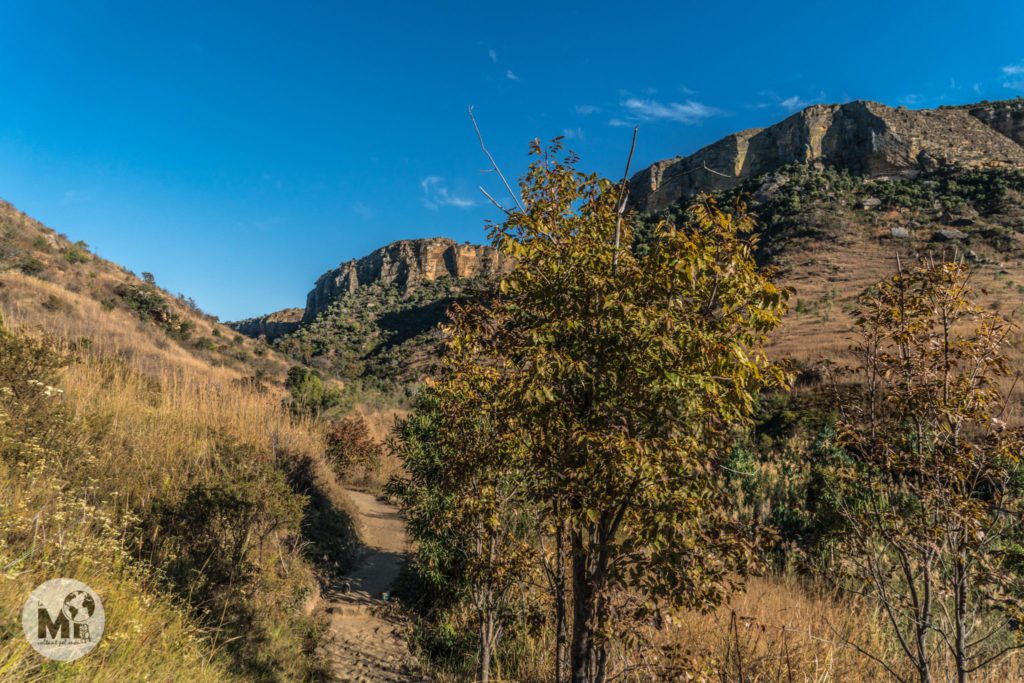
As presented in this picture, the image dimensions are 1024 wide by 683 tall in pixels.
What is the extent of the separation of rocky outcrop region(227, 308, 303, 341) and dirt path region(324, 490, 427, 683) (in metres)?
80.3

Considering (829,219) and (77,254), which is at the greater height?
(829,219)

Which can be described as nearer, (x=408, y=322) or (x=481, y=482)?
(x=481, y=482)

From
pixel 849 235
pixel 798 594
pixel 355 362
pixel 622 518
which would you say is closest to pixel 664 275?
pixel 622 518

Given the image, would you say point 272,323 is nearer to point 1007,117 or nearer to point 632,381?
point 632,381

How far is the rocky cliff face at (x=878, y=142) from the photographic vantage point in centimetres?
5419

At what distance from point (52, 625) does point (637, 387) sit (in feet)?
11.3

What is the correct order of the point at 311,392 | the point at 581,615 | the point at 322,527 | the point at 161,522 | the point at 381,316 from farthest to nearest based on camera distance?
the point at 381,316, the point at 311,392, the point at 322,527, the point at 161,522, the point at 581,615

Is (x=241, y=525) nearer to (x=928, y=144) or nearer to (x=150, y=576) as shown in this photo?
(x=150, y=576)

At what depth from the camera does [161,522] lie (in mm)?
5227

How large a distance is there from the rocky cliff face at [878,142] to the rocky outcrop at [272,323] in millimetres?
63450

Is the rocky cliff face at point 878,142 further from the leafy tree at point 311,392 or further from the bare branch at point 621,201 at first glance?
the bare branch at point 621,201

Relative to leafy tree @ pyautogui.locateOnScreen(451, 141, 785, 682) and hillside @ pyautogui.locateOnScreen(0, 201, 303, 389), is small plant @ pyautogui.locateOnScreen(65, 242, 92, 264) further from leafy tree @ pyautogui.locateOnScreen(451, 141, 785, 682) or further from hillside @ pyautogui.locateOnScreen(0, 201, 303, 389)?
leafy tree @ pyautogui.locateOnScreen(451, 141, 785, 682)

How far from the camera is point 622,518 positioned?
2.59 metres

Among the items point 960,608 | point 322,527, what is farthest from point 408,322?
point 960,608
